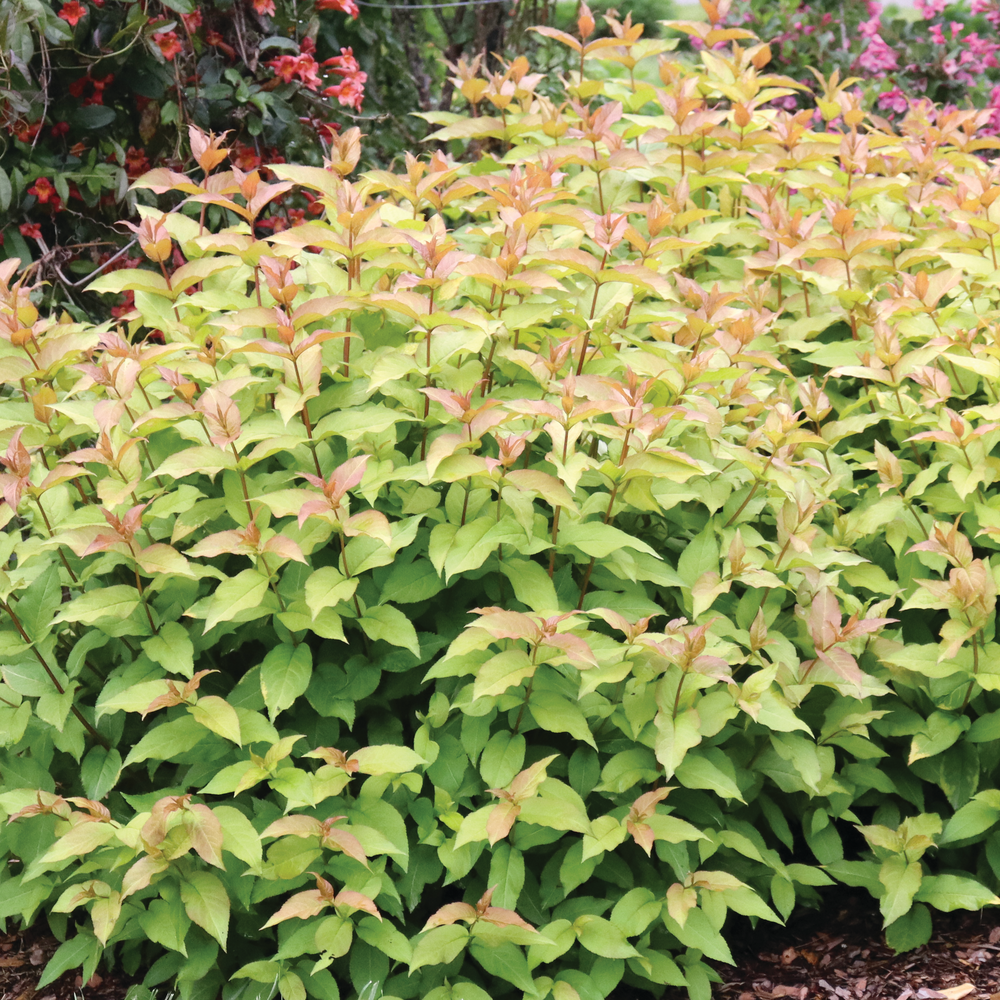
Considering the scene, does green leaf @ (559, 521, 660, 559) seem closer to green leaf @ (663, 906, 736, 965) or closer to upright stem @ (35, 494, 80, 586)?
green leaf @ (663, 906, 736, 965)

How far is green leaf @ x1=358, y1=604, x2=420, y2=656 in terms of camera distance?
199 cm

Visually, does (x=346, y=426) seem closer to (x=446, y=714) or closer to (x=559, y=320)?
(x=446, y=714)

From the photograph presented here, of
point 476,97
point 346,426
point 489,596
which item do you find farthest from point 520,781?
point 476,97

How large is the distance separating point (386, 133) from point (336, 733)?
4.35 meters

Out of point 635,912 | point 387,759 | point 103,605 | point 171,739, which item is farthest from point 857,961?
point 103,605

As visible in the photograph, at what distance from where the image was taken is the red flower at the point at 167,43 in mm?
4016

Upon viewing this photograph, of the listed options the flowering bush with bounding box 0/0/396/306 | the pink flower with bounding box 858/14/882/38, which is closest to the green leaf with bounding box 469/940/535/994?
the flowering bush with bounding box 0/0/396/306

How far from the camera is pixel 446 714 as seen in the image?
2.09 meters

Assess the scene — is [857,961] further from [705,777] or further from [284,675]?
[284,675]

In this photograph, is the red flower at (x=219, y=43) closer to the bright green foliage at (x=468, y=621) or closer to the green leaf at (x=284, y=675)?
the bright green foliage at (x=468, y=621)

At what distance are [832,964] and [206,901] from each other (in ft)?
4.42

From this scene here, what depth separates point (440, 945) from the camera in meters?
1.92

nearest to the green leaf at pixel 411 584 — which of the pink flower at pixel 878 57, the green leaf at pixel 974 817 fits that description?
the green leaf at pixel 974 817

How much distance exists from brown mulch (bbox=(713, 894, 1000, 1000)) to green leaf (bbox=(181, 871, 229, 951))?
1.05m
